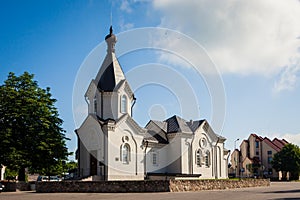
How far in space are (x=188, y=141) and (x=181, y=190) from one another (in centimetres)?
1840

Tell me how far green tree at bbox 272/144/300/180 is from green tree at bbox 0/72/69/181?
55.8 meters

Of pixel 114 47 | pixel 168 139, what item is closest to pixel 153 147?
pixel 168 139

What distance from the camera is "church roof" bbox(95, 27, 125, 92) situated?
Result: 4625 centimetres

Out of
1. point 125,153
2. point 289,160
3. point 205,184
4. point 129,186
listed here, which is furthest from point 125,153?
point 289,160

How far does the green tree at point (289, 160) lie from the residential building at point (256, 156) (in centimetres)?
1107

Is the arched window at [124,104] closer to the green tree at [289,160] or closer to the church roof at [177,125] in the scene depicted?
the church roof at [177,125]

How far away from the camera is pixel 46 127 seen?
43688mm

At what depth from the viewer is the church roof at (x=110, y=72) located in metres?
46.2

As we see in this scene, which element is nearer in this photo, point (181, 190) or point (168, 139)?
point (181, 190)

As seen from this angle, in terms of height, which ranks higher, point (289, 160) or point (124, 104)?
point (124, 104)

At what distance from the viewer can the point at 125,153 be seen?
45.1 m

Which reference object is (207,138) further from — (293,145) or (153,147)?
(293,145)

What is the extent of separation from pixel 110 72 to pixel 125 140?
26.3ft

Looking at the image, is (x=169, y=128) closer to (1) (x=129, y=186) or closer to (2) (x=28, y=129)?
(2) (x=28, y=129)
